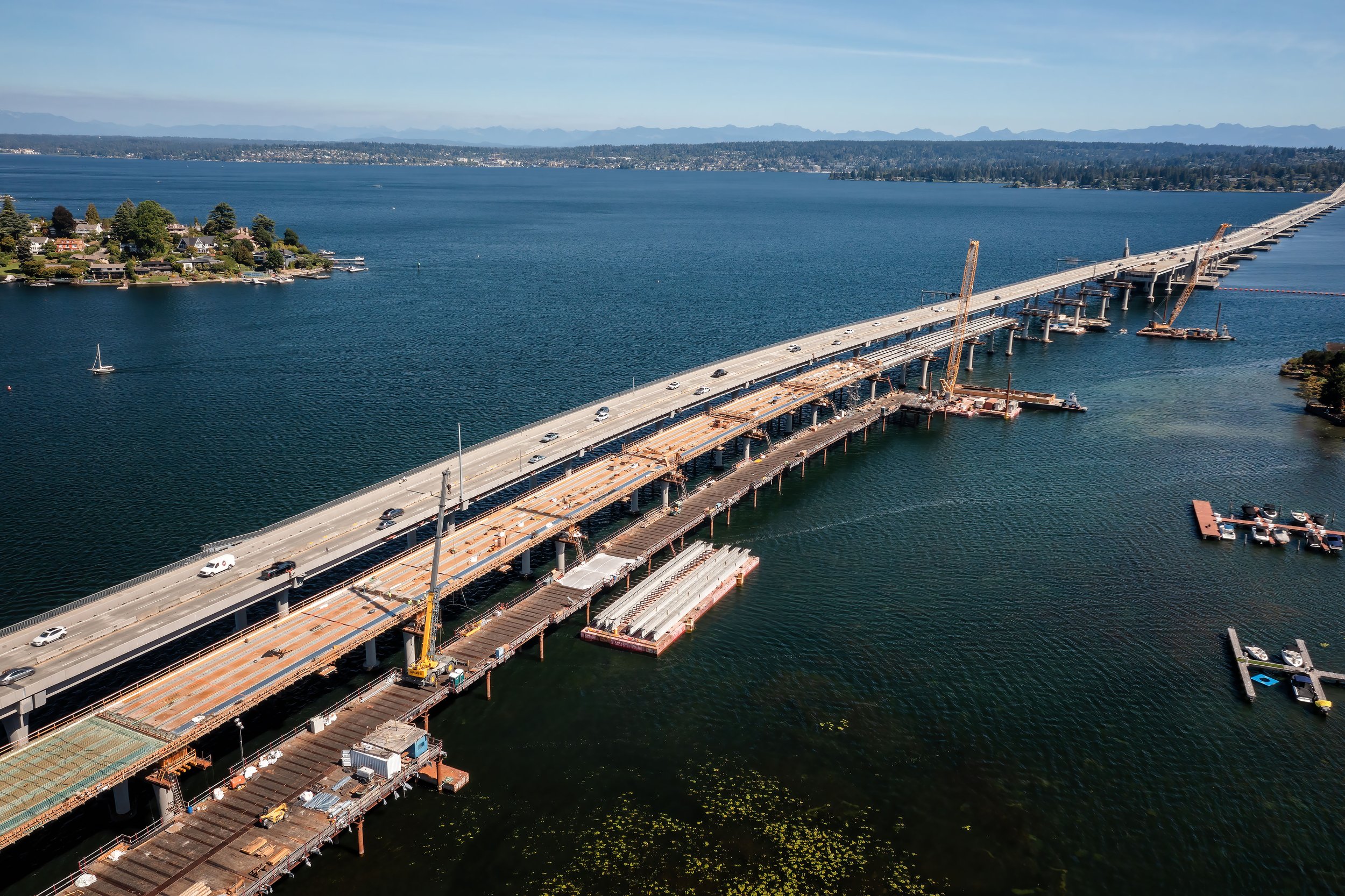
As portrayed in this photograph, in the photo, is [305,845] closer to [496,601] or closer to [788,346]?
[496,601]

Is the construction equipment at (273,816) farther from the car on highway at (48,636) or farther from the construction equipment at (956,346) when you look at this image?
the construction equipment at (956,346)

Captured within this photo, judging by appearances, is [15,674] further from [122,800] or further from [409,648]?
[409,648]

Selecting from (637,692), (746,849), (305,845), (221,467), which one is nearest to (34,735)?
(305,845)

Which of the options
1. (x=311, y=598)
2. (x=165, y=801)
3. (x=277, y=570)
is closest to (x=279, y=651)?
(x=311, y=598)

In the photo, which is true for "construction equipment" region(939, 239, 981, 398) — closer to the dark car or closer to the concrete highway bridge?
the concrete highway bridge

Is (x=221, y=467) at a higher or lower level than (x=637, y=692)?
higher

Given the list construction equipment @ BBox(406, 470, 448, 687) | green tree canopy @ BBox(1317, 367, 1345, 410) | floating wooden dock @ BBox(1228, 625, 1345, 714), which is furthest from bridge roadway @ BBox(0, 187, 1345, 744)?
green tree canopy @ BBox(1317, 367, 1345, 410)

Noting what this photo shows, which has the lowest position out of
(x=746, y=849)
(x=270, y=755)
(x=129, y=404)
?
(x=746, y=849)
